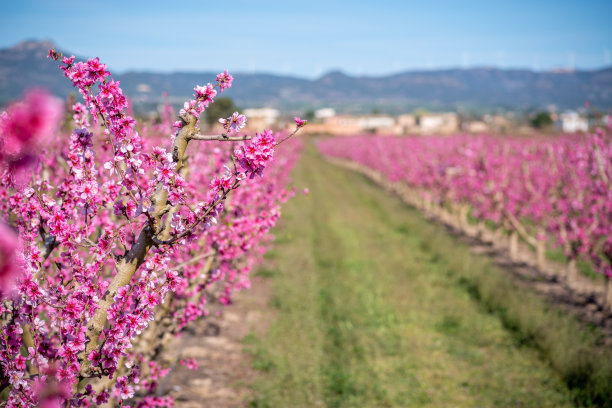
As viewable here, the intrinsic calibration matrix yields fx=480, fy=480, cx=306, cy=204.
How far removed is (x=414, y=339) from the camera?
10773mm

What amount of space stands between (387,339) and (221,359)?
365cm

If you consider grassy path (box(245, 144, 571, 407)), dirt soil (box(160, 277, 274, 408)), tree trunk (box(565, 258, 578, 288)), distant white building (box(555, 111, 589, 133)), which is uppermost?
distant white building (box(555, 111, 589, 133))

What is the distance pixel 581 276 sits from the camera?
15836 millimetres

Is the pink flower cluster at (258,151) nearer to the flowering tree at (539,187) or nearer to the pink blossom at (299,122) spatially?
the pink blossom at (299,122)

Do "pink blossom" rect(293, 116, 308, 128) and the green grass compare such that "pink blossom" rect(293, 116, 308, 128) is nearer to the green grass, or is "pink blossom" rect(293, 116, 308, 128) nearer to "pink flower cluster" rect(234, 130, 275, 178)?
"pink flower cluster" rect(234, 130, 275, 178)

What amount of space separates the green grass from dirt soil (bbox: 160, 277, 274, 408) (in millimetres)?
345

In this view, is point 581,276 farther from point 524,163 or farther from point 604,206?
point 524,163

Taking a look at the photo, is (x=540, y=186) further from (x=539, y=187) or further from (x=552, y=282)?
(x=552, y=282)

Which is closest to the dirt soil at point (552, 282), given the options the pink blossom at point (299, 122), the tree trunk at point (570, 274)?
the tree trunk at point (570, 274)

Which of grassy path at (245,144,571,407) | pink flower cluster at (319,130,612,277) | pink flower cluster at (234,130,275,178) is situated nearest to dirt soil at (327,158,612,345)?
pink flower cluster at (319,130,612,277)

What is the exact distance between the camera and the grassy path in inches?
332

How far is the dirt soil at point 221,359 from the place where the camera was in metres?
8.25

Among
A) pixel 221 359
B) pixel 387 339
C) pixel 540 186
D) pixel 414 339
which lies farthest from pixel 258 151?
pixel 540 186

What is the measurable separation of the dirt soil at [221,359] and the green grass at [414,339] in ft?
1.13
